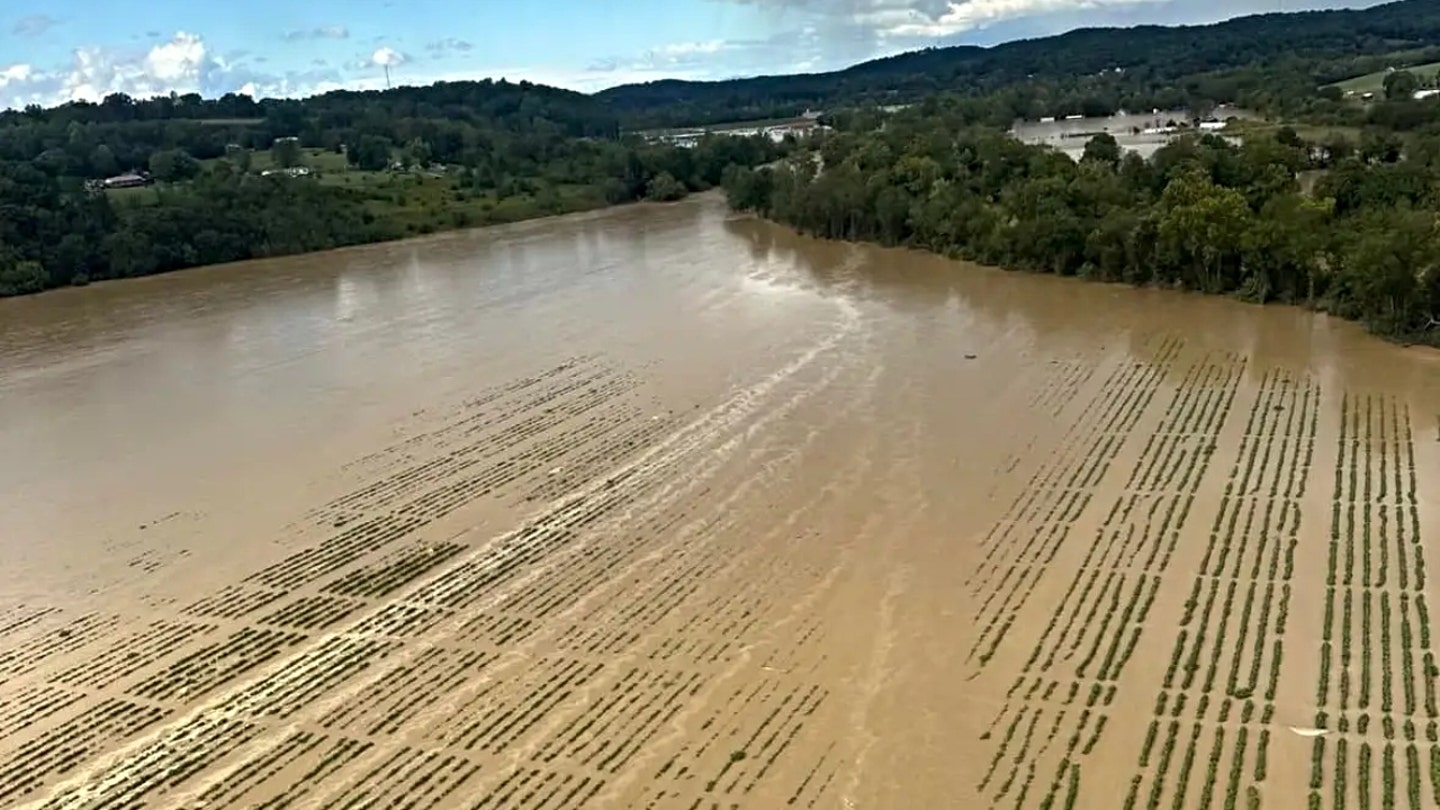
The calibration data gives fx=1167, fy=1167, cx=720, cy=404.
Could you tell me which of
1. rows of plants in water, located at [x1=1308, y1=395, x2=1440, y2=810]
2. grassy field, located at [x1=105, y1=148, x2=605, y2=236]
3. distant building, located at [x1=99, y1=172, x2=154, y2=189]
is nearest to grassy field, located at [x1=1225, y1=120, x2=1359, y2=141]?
grassy field, located at [x1=105, y1=148, x2=605, y2=236]

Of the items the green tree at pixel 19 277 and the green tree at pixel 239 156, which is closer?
the green tree at pixel 19 277

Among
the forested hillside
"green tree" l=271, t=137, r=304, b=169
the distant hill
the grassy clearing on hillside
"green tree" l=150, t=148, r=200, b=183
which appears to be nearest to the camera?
the forested hillside

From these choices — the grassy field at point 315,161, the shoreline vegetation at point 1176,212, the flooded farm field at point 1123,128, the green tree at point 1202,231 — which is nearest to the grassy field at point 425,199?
the grassy field at point 315,161

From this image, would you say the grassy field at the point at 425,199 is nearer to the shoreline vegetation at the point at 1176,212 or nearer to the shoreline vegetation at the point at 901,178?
the shoreline vegetation at the point at 901,178

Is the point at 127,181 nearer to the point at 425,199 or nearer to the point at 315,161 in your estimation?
the point at 315,161

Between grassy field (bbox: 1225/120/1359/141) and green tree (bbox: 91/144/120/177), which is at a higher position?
green tree (bbox: 91/144/120/177)

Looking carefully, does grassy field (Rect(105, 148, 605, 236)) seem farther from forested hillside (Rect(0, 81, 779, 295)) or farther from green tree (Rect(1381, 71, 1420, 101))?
green tree (Rect(1381, 71, 1420, 101))

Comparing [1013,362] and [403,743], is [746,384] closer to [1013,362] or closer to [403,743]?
[1013,362]
